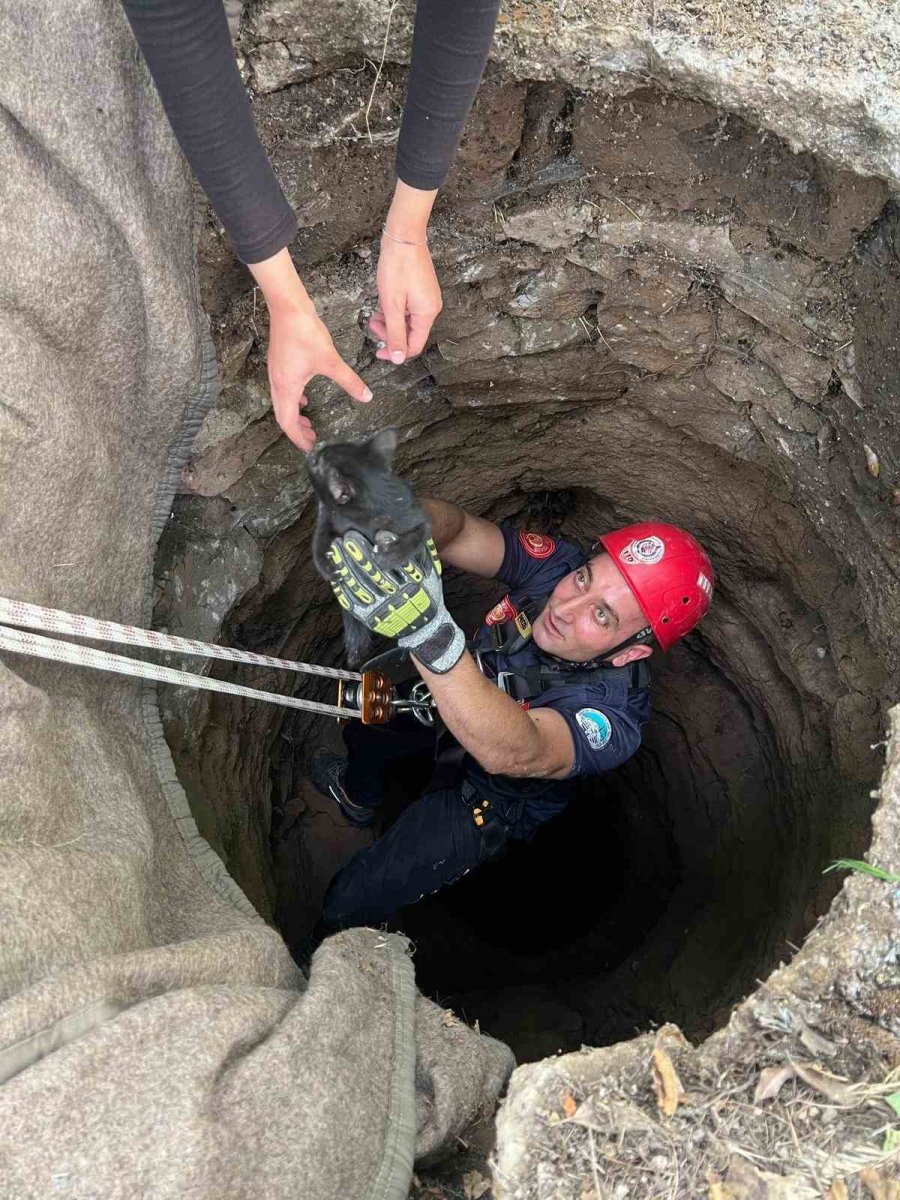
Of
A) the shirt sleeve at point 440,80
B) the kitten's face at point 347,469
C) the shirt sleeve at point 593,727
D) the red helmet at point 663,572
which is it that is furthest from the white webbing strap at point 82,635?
the red helmet at point 663,572

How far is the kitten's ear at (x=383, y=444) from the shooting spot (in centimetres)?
234

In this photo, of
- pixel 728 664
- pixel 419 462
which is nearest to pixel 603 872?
pixel 728 664

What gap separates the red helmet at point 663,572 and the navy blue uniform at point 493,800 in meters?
0.38

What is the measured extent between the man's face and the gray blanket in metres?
1.88

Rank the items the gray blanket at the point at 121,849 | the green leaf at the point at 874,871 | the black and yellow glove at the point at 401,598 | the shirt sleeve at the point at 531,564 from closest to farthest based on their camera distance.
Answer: the gray blanket at the point at 121,849
the green leaf at the point at 874,871
the black and yellow glove at the point at 401,598
the shirt sleeve at the point at 531,564

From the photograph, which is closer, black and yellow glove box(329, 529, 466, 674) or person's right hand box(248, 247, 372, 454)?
person's right hand box(248, 247, 372, 454)

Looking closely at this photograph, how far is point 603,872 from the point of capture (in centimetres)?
621

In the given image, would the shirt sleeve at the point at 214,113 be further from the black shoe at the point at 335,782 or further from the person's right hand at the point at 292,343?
the black shoe at the point at 335,782

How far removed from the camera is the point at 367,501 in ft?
8.02

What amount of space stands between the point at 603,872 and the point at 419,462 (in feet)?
12.0

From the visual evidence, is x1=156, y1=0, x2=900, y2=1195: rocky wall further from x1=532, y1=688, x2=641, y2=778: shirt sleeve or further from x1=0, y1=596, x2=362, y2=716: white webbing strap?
x1=532, y1=688, x2=641, y2=778: shirt sleeve

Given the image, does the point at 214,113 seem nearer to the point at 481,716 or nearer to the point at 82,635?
the point at 82,635

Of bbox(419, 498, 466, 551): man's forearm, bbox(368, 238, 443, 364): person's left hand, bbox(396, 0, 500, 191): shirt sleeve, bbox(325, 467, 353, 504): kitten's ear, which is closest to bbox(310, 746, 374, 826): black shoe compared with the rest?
bbox(419, 498, 466, 551): man's forearm

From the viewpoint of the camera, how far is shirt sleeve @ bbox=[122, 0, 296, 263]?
1481mm
